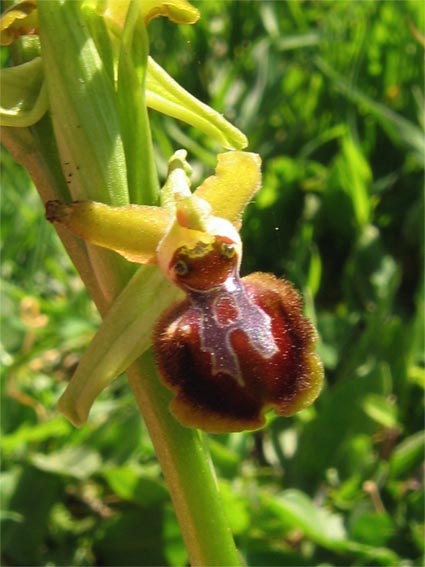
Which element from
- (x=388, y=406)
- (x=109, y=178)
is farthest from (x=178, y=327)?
(x=388, y=406)

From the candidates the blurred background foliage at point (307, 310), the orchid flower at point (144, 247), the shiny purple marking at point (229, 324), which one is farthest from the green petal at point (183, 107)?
the blurred background foliage at point (307, 310)

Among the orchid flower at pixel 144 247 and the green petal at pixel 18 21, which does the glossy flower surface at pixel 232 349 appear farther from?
the green petal at pixel 18 21

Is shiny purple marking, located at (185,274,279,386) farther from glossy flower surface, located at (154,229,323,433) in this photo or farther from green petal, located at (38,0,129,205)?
green petal, located at (38,0,129,205)

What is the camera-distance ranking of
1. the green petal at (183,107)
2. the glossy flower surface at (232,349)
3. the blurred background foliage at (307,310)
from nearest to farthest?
the glossy flower surface at (232,349)
the green petal at (183,107)
the blurred background foliage at (307,310)

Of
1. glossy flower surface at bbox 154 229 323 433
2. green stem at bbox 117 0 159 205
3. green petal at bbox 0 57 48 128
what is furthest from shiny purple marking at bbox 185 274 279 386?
green petal at bbox 0 57 48 128

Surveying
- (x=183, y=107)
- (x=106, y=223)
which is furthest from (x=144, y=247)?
(x=183, y=107)
